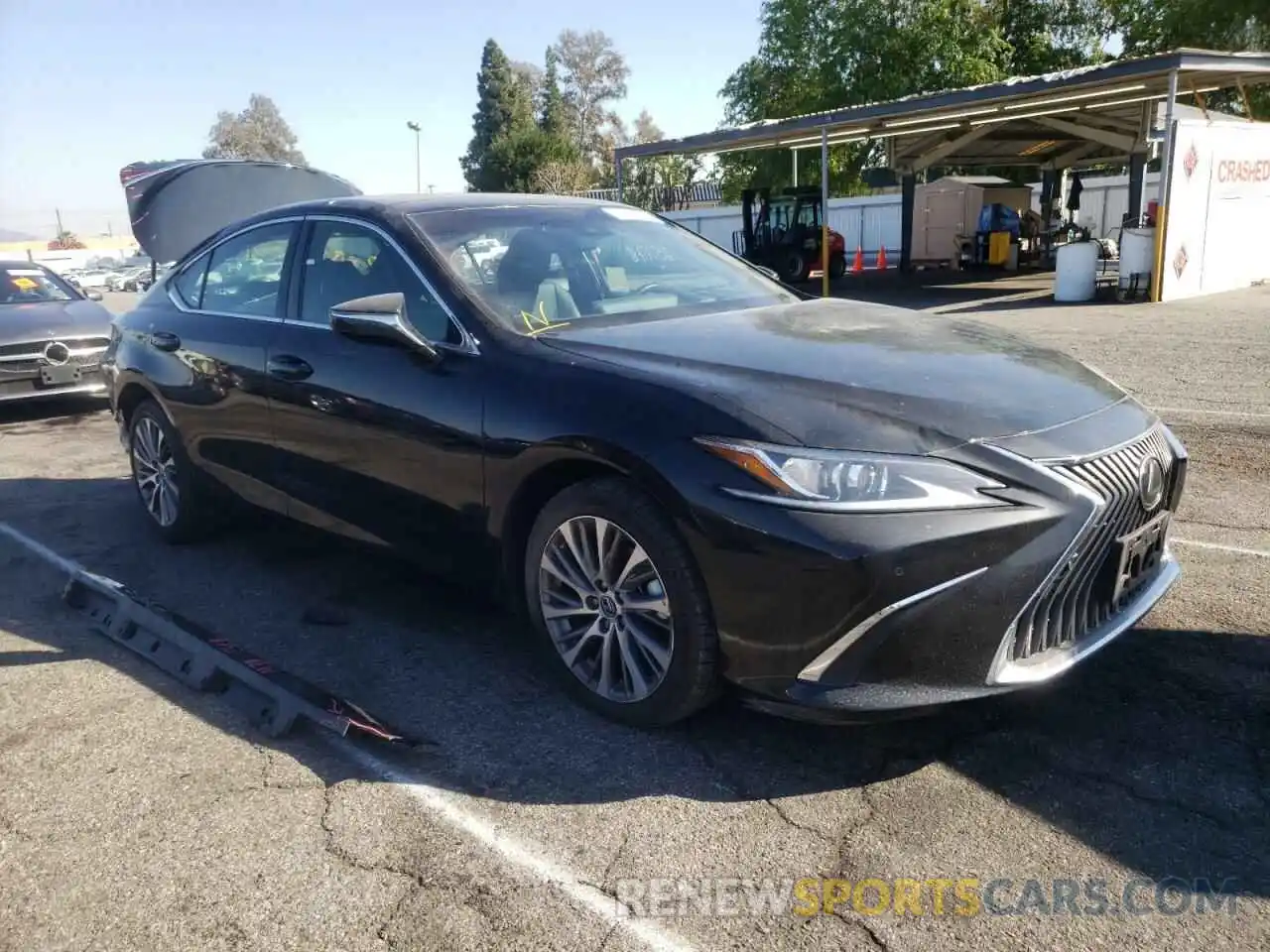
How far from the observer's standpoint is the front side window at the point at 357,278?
3.72 m

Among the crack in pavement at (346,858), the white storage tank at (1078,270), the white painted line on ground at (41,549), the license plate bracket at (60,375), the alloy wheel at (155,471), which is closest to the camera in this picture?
the crack in pavement at (346,858)

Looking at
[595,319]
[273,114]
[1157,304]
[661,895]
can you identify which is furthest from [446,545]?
[273,114]

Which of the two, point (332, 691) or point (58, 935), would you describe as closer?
point (58, 935)

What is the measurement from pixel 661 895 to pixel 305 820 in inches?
41.0

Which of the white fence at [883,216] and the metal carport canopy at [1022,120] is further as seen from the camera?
the white fence at [883,216]

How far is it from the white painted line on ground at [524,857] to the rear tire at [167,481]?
2.45m

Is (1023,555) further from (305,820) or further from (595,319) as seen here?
(305,820)

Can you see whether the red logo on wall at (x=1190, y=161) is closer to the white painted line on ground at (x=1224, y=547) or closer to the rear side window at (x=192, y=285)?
the white painted line on ground at (x=1224, y=547)

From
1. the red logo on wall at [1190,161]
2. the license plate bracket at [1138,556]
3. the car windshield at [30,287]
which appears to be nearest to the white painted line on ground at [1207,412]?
the license plate bracket at [1138,556]

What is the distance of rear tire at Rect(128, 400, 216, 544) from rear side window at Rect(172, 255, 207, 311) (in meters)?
0.58

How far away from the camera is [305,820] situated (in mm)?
2830

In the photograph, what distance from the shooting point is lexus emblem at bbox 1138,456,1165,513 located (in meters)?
2.99

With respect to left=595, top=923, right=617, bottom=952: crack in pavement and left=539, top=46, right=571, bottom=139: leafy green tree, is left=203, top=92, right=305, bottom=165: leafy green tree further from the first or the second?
left=595, top=923, right=617, bottom=952: crack in pavement

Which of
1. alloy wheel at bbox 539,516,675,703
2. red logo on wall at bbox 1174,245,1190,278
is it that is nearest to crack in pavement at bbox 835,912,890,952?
alloy wheel at bbox 539,516,675,703
